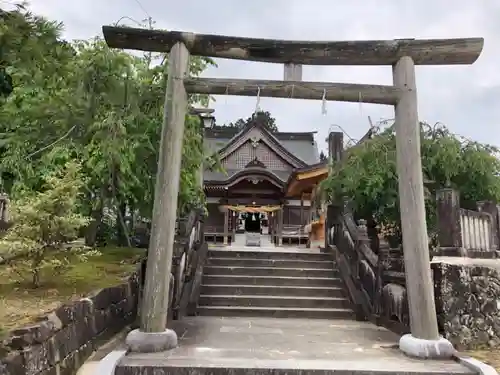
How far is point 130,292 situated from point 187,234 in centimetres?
222

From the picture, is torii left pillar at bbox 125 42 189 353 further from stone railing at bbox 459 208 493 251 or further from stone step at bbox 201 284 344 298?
stone railing at bbox 459 208 493 251

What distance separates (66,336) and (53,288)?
3.16ft

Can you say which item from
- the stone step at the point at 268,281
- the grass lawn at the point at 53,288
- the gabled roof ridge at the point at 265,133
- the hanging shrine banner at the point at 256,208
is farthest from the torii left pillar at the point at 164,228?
the gabled roof ridge at the point at 265,133

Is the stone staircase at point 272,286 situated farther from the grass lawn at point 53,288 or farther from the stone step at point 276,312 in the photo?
the grass lawn at point 53,288

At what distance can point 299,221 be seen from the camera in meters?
22.7

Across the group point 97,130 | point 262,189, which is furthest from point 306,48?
point 262,189

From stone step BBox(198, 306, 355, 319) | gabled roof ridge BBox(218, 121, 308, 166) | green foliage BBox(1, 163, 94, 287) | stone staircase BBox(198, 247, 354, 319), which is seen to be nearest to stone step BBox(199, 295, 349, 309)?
stone staircase BBox(198, 247, 354, 319)

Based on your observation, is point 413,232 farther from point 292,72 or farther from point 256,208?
point 256,208

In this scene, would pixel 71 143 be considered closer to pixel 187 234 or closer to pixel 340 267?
pixel 187 234

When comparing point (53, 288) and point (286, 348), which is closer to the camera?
point (53, 288)

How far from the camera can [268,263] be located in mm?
9336

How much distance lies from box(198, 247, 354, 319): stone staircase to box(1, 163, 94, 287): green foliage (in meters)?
3.57

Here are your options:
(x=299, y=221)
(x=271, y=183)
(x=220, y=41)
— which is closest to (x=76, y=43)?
(x=220, y=41)

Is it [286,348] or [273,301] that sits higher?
[273,301]
